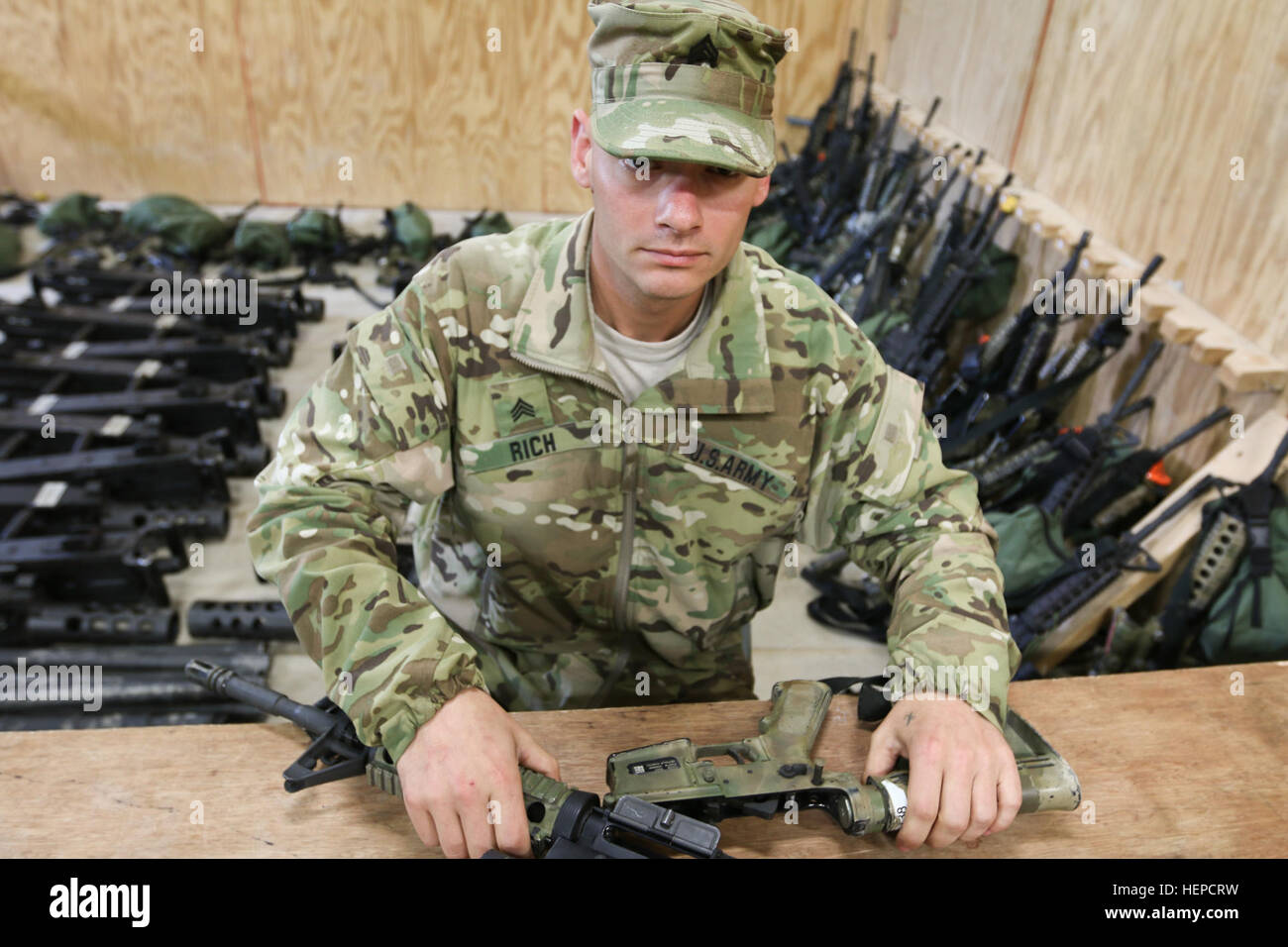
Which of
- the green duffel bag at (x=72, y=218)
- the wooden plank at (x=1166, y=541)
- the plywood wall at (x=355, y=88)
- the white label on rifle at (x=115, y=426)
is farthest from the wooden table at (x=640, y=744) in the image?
the green duffel bag at (x=72, y=218)

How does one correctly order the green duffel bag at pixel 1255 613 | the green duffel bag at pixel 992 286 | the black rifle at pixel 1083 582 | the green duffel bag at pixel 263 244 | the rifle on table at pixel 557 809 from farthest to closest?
the green duffel bag at pixel 263 244 → the green duffel bag at pixel 992 286 → the black rifle at pixel 1083 582 → the green duffel bag at pixel 1255 613 → the rifle on table at pixel 557 809

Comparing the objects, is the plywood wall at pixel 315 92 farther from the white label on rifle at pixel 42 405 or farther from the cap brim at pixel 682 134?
the cap brim at pixel 682 134

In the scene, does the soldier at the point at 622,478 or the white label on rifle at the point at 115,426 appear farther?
the white label on rifle at the point at 115,426

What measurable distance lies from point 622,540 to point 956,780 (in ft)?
2.24

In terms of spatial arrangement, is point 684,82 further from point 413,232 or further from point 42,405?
point 413,232

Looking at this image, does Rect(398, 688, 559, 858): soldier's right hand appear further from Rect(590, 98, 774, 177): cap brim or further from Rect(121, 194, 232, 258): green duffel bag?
Rect(121, 194, 232, 258): green duffel bag

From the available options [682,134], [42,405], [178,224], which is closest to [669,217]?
[682,134]

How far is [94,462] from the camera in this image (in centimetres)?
285

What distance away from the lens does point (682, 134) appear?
1157mm

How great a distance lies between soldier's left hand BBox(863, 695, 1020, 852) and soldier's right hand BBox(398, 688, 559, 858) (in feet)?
1.66

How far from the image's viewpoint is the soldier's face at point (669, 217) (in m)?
1.20

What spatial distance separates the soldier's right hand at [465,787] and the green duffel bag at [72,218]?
17.6ft

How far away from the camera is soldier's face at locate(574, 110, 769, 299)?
120cm

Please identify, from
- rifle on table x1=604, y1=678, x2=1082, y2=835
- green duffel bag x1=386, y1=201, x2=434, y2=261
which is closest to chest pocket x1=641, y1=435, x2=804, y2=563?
rifle on table x1=604, y1=678, x2=1082, y2=835
